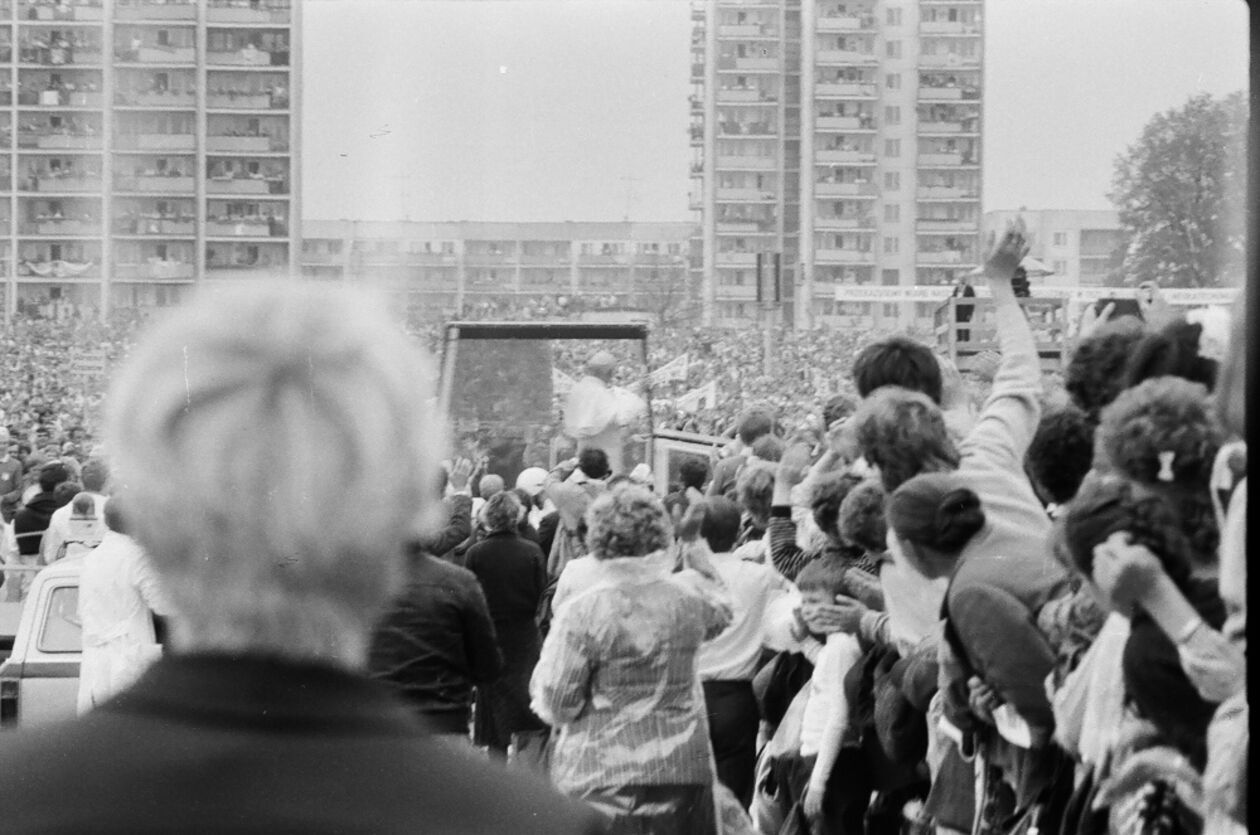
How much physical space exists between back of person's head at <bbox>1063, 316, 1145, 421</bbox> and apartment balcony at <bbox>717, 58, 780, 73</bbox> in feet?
1.40

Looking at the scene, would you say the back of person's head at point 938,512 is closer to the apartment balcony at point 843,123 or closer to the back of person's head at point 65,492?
the apartment balcony at point 843,123

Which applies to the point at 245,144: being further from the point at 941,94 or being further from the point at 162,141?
the point at 941,94

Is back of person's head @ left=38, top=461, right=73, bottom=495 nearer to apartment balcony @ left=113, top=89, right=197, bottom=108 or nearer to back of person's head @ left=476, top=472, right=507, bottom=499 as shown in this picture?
apartment balcony @ left=113, top=89, right=197, bottom=108

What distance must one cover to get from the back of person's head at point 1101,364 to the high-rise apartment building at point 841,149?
0.16 m

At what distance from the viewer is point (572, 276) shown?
208 centimetres

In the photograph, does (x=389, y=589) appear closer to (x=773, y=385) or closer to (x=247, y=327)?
(x=247, y=327)

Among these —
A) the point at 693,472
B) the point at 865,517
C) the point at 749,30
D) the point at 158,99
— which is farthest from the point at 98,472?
the point at 693,472

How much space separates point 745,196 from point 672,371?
38 cm

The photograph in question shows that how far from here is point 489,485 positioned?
3.86m

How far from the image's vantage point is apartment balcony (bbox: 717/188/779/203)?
200 centimetres

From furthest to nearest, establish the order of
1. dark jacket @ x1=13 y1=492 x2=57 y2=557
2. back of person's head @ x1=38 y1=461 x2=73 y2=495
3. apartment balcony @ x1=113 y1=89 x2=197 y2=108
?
dark jacket @ x1=13 y1=492 x2=57 y2=557 < back of person's head @ x1=38 y1=461 x2=73 y2=495 < apartment balcony @ x1=113 y1=89 x2=197 y2=108

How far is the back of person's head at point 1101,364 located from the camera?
189 centimetres

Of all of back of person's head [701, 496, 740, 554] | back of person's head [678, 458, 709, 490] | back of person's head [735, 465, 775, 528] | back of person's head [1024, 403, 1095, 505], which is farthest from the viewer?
back of person's head [701, 496, 740, 554]

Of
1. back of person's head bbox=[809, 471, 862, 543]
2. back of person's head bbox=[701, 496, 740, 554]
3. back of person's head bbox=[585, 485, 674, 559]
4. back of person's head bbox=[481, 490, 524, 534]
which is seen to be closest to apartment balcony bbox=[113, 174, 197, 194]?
back of person's head bbox=[481, 490, 524, 534]
